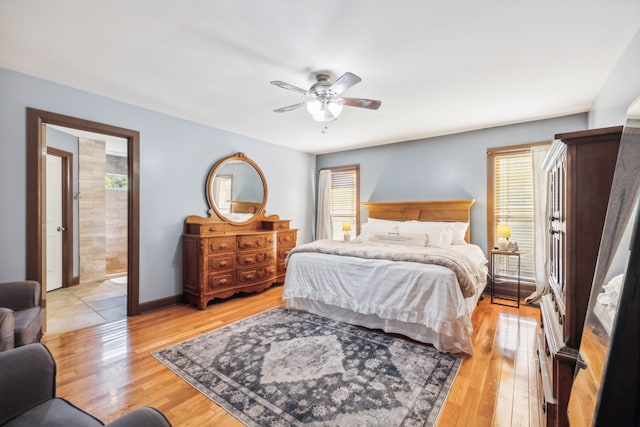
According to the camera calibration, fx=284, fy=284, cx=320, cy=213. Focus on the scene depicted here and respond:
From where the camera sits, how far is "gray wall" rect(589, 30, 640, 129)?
1.94 metres

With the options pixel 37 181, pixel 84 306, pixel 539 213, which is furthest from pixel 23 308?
pixel 539 213

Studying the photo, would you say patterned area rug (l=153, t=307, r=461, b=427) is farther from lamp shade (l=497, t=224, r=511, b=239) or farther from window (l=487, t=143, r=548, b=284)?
window (l=487, t=143, r=548, b=284)

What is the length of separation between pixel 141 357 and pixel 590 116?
523 centimetres

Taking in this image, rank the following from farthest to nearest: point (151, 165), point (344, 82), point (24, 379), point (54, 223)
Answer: point (54, 223) → point (151, 165) → point (344, 82) → point (24, 379)

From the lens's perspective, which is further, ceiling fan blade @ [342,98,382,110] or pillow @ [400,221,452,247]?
pillow @ [400,221,452,247]

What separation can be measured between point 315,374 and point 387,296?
101 centimetres

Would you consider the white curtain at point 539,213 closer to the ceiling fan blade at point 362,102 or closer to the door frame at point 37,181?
the ceiling fan blade at point 362,102

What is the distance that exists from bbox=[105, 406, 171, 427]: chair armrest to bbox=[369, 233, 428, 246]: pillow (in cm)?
331

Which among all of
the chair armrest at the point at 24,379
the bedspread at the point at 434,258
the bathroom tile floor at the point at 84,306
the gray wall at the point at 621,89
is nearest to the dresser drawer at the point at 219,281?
the bathroom tile floor at the point at 84,306

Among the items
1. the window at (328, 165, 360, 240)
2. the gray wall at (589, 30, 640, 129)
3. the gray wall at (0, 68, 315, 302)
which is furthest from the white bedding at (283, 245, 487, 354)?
the window at (328, 165, 360, 240)

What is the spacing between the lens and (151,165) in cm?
349

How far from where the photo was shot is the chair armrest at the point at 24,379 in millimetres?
1097

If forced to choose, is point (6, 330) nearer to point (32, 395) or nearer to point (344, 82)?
point (32, 395)

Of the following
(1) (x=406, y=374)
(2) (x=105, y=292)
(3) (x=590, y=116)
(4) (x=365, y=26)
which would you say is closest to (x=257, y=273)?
(2) (x=105, y=292)
